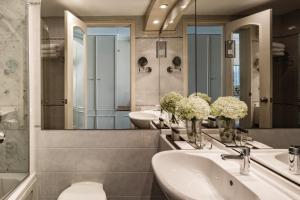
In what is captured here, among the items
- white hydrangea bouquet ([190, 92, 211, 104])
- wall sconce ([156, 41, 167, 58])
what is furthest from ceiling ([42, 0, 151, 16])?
white hydrangea bouquet ([190, 92, 211, 104])

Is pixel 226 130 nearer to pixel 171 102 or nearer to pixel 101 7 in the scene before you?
pixel 171 102

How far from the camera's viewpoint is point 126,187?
101 inches

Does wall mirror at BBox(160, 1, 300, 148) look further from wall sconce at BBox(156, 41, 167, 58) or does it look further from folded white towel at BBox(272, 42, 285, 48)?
wall sconce at BBox(156, 41, 167, 58)

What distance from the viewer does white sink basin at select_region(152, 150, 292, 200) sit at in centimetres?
121

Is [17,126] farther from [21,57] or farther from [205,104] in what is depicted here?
[205,104]

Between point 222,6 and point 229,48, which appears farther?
point 222,6

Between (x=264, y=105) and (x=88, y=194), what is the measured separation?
1.45 m

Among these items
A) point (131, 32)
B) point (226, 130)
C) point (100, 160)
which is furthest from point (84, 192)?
point (131, 32)

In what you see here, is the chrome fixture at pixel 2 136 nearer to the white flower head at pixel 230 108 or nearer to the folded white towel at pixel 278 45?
the white flower head at pixel 230 108

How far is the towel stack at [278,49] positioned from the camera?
138 cm

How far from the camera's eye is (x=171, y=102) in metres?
2.54

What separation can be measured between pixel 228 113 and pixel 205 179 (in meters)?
0.43

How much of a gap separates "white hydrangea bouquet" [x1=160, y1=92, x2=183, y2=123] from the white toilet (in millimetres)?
846

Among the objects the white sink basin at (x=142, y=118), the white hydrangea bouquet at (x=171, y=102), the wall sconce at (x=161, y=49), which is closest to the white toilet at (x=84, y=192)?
the white sink basin at (x=142, y=118)
